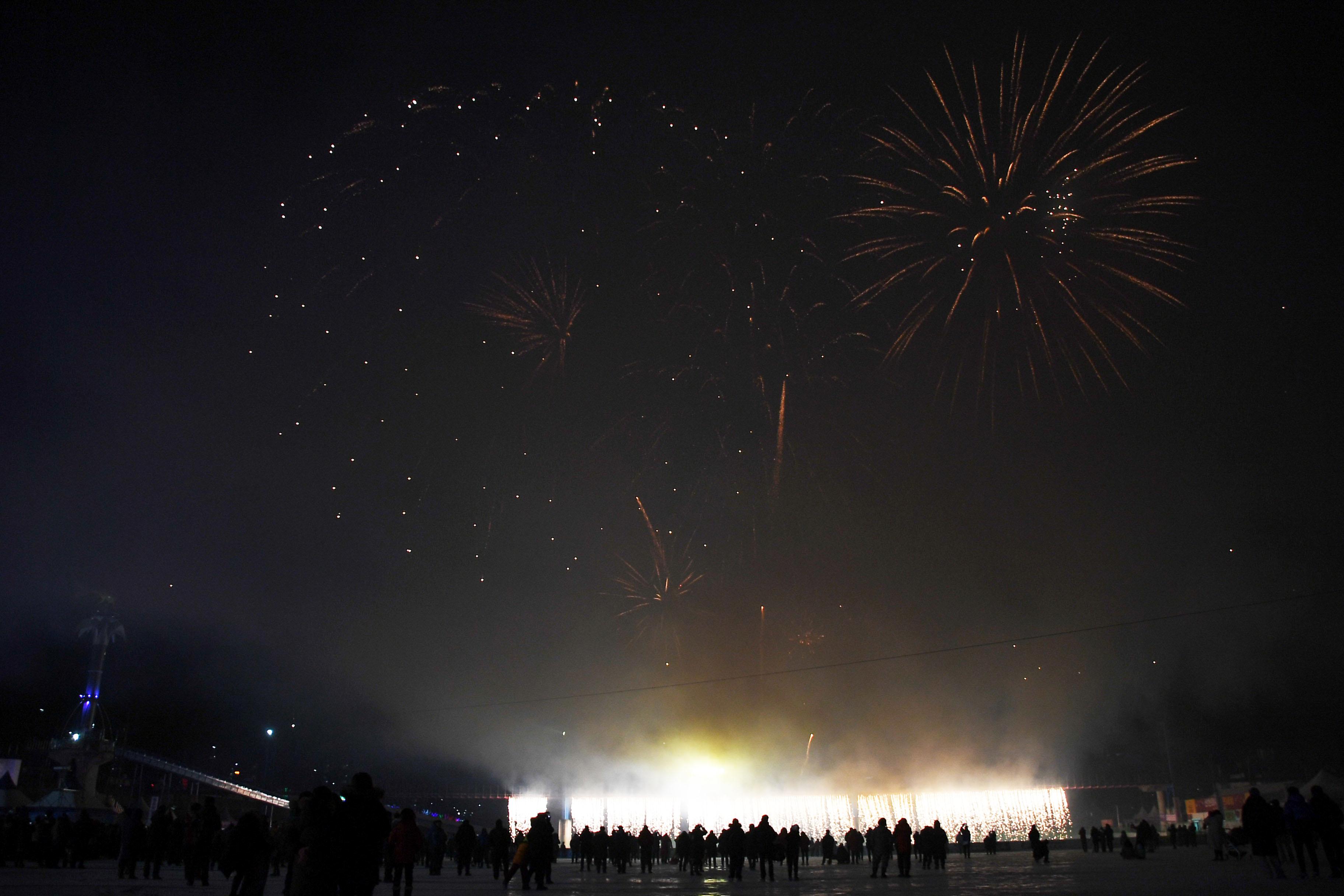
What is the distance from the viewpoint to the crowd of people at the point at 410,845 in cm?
816

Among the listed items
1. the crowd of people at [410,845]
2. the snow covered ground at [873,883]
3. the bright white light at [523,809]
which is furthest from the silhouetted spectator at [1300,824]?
the bright white light at [523,809]

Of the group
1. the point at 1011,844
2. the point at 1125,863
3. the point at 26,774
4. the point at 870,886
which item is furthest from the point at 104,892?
the point at 26,774

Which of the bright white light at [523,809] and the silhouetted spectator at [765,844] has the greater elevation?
the silhouetted spectator at [765,844]

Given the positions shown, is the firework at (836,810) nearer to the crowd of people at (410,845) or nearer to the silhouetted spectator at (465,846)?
the crowd of people at (410,845)

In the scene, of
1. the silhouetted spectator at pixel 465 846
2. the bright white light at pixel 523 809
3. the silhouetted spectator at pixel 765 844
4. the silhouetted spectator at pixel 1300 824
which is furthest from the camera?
the bright white light at pixel 523 809

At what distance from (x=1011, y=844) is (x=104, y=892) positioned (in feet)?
153

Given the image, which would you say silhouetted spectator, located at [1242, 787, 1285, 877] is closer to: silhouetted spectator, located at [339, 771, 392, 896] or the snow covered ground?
the snow covered ground

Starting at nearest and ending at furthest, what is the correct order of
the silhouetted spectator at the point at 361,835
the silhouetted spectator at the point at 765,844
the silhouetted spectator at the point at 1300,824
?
the silhouetted spectator at the point at 361,835 < the silhouetted spectator at the point at 1300,824 < the silhouetted spectator at the point at 765,844

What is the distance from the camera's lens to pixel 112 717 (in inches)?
3223

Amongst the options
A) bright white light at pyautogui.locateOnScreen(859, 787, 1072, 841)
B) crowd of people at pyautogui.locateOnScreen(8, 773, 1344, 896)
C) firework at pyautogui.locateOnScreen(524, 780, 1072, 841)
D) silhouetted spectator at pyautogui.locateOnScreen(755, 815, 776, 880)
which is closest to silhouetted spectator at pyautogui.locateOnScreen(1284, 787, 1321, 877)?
crowd of people at pyautogui.locateOnScreen(8, 773, 1344, 896)

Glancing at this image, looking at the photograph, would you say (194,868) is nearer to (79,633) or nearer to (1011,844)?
(1011,844)

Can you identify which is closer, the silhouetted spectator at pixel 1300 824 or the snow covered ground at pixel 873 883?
the snow covered ground at pixel 873 883

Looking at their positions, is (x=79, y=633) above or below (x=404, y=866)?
above

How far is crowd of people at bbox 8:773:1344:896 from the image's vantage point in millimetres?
8156
